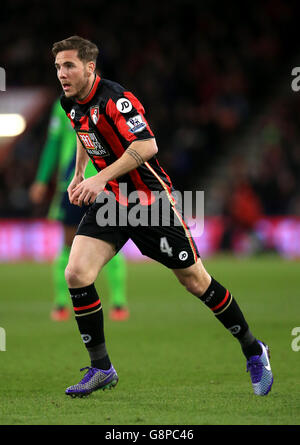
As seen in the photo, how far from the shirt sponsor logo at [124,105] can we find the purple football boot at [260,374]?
63.9 inches

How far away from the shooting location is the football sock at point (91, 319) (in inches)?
185

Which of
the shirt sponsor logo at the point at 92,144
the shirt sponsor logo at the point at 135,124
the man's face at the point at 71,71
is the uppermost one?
the man's face at the point at 71,71

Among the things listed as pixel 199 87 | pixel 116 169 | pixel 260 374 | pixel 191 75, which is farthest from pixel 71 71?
pixel 191 75

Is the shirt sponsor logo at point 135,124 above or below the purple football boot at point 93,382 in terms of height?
above

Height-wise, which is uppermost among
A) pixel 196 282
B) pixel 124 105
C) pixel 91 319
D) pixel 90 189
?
pixel 124 105

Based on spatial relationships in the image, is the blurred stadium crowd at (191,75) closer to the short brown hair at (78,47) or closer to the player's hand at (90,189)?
the short brown hair at (78,47)

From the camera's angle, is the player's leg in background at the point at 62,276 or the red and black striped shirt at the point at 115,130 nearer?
the red and black striped shirt at the point at 115,130

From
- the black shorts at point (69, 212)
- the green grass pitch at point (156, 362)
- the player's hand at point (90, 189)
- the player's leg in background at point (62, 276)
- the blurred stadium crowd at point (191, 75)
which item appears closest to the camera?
the green grass pitch at point (156, 362)

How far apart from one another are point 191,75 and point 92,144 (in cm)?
1694

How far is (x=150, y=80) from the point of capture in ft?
67.9

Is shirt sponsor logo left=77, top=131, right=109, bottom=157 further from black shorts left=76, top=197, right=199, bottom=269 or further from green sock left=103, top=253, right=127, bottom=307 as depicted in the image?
green sock left=103, top=253, right=127, bottom=307

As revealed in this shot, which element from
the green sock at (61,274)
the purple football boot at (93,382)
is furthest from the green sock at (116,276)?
the purple football boot at (93,382)

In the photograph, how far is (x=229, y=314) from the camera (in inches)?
189

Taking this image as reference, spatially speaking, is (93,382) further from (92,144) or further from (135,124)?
(135,124)
